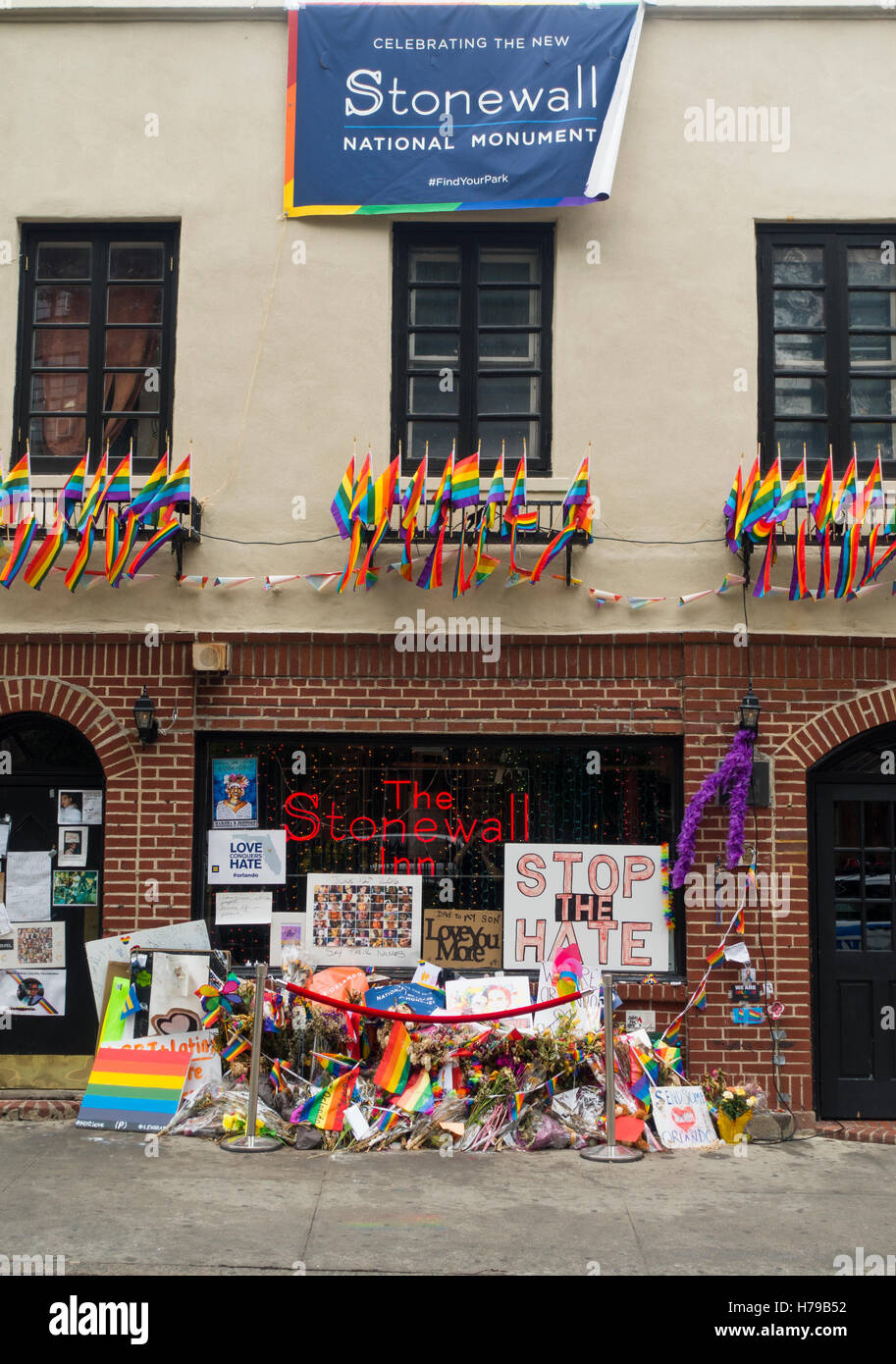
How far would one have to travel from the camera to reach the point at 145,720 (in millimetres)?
8742

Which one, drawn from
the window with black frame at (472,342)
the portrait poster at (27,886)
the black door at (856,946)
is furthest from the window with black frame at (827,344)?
the portrait poster at (27,886)

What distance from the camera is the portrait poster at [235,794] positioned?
9.02m

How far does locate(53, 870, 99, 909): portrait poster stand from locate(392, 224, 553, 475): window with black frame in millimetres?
3797

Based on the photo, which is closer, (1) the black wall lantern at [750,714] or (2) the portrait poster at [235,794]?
(1) the black wall lantern at [750,714]

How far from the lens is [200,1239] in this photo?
6.14 m

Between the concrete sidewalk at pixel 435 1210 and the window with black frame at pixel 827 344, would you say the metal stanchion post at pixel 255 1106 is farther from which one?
the window with black frame at pixel 827 344

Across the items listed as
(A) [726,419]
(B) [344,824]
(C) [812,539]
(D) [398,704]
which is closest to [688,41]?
(A) [726,419]

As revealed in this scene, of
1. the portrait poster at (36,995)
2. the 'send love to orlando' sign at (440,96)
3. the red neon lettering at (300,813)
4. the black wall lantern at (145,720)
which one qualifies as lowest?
the portrait poster at (36,995)

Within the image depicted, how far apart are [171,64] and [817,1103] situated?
28.6ft

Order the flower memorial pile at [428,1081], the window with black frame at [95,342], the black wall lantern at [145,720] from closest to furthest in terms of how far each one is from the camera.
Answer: the flower memorial pile at [428,1081]
the black wall lantern at [145,720]
the window with black frame at [95,342]

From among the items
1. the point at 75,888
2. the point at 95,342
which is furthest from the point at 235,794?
the point at 95,342

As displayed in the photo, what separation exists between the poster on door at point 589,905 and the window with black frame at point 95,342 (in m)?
4.07

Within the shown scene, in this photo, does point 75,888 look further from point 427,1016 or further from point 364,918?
point 427,1016

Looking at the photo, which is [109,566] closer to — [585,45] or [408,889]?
[408,889]
